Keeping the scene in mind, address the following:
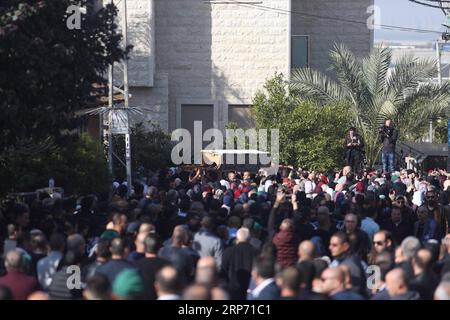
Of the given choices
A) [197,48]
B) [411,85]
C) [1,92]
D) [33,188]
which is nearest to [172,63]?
[197,48]

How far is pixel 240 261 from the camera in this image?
40.3ft

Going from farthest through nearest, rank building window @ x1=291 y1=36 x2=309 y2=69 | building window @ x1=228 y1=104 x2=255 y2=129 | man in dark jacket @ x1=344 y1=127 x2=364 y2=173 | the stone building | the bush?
1. building window @ x1=291 y1=36 x2=309 y2=69
2. building window @ x1=228 y1=104 x2=255 y2=129
3. the stone building
4. man in dark jacket @ x1=344 y1=127 x2=364 y2=173
5. the bush

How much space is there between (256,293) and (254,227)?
12.1 ft

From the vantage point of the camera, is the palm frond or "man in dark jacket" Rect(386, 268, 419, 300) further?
the palm frond

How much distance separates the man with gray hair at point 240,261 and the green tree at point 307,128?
23843mm

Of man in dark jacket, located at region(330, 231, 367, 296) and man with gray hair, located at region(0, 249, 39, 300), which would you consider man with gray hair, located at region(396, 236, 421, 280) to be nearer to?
man in dark jacket, located at region(330, 231, 367, 296)

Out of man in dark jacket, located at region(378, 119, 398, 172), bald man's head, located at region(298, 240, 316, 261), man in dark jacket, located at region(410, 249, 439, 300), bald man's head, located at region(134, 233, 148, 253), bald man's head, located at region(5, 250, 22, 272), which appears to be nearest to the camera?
man in dark jacket, located at region(410, 249, 439, 300)

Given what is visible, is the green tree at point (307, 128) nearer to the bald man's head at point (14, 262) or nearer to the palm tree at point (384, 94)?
the palm tree at point (384, 94)

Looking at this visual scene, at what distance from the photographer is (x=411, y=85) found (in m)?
37.0

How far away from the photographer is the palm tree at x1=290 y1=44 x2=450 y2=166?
36594 mm

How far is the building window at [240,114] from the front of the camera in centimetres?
4488

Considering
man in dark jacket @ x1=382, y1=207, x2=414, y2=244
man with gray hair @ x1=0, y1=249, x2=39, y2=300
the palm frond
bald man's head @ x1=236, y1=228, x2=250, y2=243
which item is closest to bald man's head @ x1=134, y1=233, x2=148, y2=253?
bald man's head @ x1=236, y1=228, x2=250, y2=243

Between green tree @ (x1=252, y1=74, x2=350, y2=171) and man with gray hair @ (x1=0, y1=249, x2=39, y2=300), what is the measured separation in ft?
85.2
